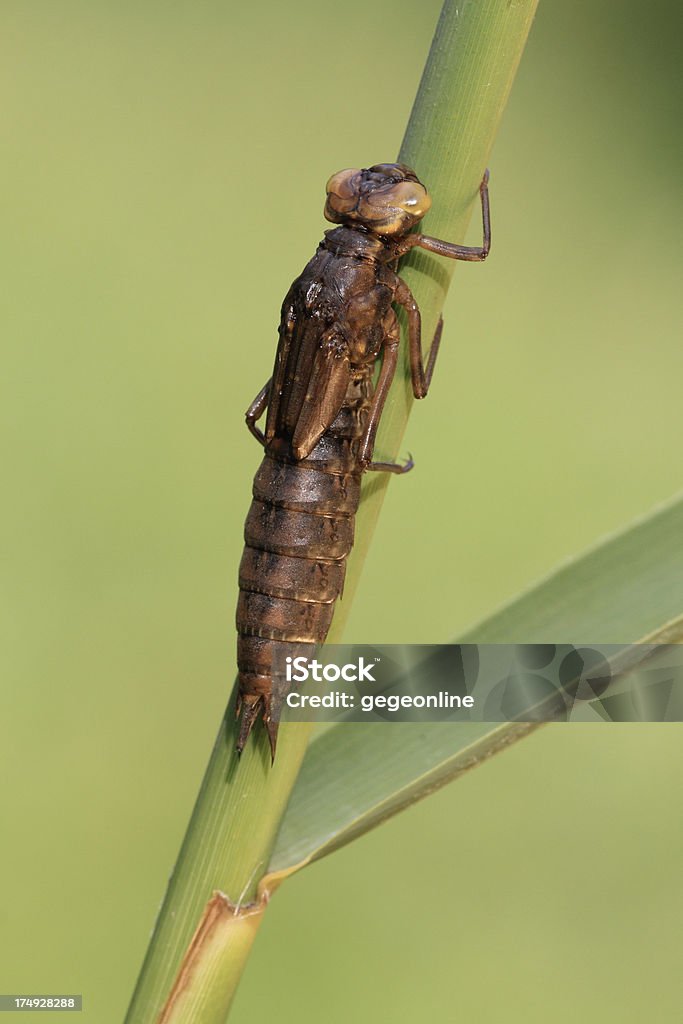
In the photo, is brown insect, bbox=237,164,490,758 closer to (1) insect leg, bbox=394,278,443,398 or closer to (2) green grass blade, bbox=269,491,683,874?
(1) insect leg, bbox=394,278,443,398

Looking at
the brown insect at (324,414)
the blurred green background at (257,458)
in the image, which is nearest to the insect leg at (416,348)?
the brown insect at (324,414)

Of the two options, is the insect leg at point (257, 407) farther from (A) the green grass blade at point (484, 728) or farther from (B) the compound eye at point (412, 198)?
(A) the green grass blade at point (484, 728)

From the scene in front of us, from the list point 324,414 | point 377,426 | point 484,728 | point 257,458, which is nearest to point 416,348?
point 377,426

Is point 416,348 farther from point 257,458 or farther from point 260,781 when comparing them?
point 257,458

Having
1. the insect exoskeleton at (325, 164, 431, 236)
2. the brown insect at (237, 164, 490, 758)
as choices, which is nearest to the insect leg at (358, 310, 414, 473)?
the brown insect at (237, 164, 490, 758)

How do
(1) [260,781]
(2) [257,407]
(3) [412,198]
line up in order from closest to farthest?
(1) [260,781] < (3) [412,198] < (2) [257,407]

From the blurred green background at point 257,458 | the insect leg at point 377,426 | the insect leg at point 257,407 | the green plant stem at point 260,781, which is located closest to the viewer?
the green plant stem at point 260,781
